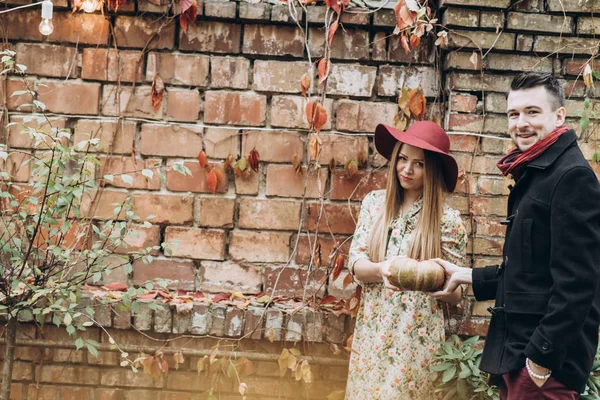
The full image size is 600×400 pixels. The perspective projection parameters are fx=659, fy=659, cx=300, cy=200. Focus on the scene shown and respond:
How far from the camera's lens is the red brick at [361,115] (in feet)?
11.5

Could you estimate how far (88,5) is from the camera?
3.44 meters

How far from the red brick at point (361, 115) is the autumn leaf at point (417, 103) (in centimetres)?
11

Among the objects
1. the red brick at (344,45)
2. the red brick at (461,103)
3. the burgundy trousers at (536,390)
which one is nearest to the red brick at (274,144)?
the red brick at (344,45)

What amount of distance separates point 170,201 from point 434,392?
1656 millimetres

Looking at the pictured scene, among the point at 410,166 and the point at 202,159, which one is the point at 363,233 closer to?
the point at 410,166

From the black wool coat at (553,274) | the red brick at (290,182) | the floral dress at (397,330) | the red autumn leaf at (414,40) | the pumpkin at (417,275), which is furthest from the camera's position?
the red brick at (290,182)

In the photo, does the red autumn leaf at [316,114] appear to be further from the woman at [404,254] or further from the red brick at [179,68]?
the red brick at [179,68]

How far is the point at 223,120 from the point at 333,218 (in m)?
0.79

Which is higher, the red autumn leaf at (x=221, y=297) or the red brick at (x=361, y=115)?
the red brick at (x=361, y=115)

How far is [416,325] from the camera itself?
9.91 feet

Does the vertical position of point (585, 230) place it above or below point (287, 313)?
above

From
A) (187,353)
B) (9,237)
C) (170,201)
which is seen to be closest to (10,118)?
(9,237)

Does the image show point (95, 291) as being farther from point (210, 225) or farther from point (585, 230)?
point (585, 230)

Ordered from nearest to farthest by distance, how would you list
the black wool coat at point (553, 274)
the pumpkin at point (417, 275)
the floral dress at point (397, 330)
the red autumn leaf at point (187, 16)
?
1. the black wool coat at point (553, 274)
2. the pumpkin at point (417, 275)
3. the floral dress at point (397, 330)
4. the red autumn leaf at point (187, 16)
